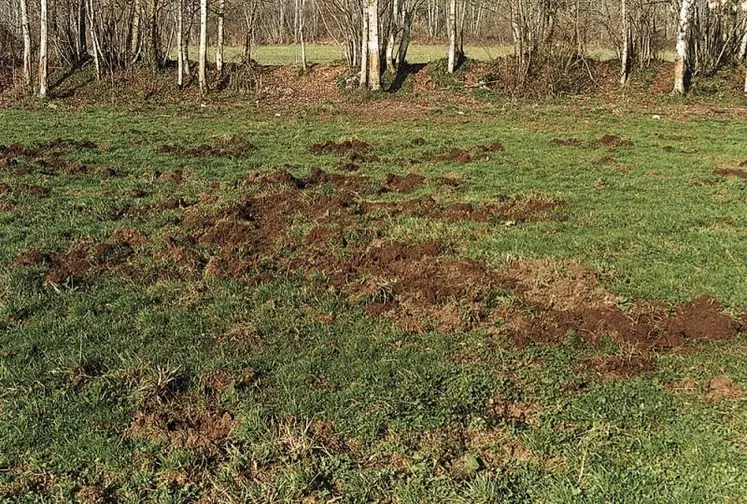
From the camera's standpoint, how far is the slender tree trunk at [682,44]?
21938mm

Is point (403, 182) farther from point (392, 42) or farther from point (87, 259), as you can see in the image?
point (392, 42)

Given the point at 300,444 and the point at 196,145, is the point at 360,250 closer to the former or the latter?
the point at 300,444

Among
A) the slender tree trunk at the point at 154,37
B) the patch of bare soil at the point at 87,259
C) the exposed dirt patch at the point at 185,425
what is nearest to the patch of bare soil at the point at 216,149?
the patch of bare soil at the point at 87,259

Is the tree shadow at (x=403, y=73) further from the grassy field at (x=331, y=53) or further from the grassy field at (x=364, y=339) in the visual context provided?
the grassy field at (x=364, y=339)

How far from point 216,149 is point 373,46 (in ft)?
38.2

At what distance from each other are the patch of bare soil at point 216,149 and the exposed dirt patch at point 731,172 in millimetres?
9697

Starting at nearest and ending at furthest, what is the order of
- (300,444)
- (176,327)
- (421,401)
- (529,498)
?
(529,498) → (300,444) → (421,401) → (176,327)

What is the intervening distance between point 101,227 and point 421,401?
233 inches

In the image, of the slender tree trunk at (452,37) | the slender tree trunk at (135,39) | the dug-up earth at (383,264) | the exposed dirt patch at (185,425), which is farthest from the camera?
the slender tree trunk at (135,39)

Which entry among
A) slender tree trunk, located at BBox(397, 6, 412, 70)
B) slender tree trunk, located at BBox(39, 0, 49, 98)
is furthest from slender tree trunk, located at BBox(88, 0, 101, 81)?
slender tree trunk, located at BBox(397, 6, 412, 70)

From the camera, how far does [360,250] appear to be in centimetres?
793

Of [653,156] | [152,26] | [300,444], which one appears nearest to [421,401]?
[300,444]

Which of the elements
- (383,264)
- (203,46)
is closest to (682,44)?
(203,46)

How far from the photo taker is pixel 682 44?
2262 centimetres
